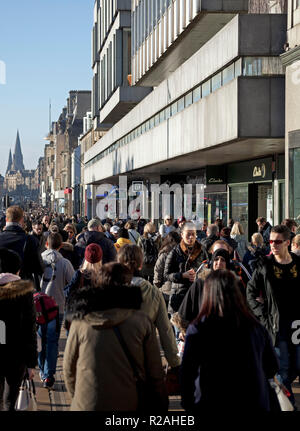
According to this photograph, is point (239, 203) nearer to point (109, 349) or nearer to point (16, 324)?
point (16, 324)

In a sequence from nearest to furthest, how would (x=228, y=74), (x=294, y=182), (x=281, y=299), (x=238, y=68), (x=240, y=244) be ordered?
(x=281, y=299) → (x=240, y=244) → (x=294, y=182) → (x=238, y=68) → (x=228, y=74)

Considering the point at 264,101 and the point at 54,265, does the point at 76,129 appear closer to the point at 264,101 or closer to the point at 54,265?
the point at 264,101

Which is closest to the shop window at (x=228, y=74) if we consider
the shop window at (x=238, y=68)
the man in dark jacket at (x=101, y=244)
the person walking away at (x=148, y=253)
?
the shop window at (x=238, y=68)

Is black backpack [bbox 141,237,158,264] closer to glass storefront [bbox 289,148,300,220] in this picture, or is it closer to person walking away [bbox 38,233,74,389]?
person walking away [bbox 38,233,74,389]

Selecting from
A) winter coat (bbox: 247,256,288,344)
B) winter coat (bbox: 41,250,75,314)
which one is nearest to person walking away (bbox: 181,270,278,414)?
winter coat (bbox: 247,256,288,344)

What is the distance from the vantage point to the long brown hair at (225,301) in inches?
147

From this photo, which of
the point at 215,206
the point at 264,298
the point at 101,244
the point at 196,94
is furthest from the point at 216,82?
the point at 264,298

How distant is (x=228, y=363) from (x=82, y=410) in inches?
35.0

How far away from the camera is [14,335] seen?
16.9 ft

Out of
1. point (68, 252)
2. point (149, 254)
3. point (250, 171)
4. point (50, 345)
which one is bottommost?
point (50, 345)

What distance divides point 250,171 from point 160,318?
22302mm

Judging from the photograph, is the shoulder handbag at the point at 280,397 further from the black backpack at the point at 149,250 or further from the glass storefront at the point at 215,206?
the glass storefront at the point at 215,206

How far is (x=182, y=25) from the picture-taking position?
2641 cm

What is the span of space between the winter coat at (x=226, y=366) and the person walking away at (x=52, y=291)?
147 inches
